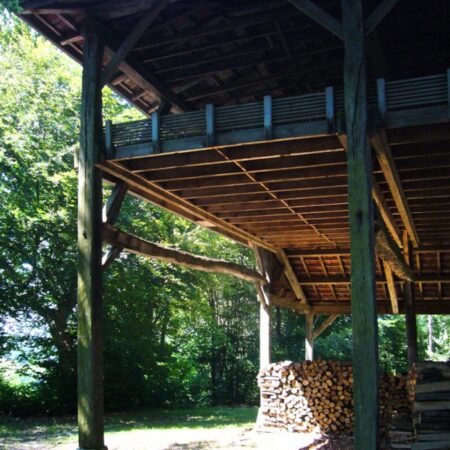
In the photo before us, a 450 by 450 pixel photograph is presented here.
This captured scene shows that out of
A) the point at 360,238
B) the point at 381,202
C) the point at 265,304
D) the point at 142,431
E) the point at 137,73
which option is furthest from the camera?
the point at 265,304

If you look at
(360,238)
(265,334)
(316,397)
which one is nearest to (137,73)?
(360,238)

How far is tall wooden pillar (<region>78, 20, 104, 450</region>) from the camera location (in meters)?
7.79

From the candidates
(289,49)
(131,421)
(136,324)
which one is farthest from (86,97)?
(136,324)

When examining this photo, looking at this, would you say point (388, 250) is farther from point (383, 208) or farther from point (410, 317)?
point (410, 317)

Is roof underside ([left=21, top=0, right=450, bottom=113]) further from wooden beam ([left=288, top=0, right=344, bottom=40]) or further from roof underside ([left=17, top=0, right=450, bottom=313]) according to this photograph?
wooden beam ([left=288, top=0, right=344, bottom=40])

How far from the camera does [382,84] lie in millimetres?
6930

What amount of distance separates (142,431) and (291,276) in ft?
20.0

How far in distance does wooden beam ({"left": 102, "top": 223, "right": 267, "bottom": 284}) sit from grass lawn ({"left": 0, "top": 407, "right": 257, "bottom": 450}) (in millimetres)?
3633

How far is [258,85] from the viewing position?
11.4 metres

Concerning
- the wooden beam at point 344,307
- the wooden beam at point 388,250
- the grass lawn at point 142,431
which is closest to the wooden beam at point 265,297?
the wooden beam at point 344,307

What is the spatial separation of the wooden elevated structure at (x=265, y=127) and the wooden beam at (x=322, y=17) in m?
0.02

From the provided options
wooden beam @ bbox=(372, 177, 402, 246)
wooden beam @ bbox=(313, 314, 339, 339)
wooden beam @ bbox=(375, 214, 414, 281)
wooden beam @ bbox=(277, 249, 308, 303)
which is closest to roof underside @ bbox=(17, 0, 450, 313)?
wooden beam @ bbox=(372, 177, 402, 246)

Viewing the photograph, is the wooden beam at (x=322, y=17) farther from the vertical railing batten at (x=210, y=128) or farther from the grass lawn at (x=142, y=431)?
the grass lawn at (x=142, y=431)

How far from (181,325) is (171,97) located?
14763 mm
